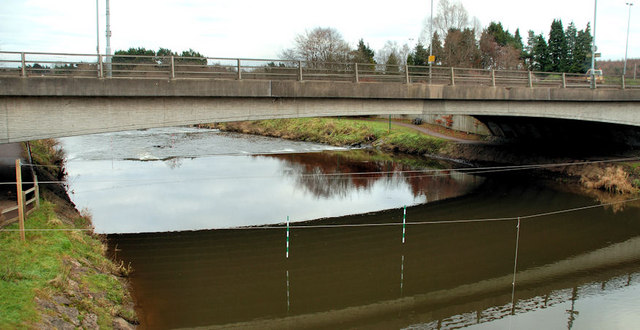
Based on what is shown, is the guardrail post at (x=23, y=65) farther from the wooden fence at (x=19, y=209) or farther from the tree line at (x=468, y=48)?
the tree line at (x=468, y=48)

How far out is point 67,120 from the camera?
55.5 feet

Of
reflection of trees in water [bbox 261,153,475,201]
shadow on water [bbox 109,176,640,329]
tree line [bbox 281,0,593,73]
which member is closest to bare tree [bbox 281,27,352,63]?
tree line [bbox 281,0,593,73]

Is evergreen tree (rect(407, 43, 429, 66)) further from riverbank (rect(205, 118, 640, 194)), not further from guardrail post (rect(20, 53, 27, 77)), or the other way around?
guardrail post (rect(20, 53, 27, 77))

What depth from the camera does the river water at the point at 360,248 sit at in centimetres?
1370

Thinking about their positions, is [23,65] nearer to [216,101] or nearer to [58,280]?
[216,101]

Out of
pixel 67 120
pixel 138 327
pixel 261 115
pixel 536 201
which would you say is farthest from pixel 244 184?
pixel 138 327

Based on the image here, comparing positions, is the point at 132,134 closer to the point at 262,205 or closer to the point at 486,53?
the point at 262,205

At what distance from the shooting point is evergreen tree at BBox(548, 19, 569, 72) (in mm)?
85750

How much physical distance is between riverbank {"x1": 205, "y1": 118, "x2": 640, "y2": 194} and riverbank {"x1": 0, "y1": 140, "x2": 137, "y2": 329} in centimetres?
2596

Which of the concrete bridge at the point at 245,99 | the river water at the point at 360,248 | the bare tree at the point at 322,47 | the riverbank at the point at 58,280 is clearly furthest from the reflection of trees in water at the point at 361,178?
the bare tree at the point at 322,47

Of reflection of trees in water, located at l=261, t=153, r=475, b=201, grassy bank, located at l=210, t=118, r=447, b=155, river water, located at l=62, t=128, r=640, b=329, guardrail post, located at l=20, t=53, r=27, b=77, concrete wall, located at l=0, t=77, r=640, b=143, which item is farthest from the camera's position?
grassy bank, located at l=210, t=118, r=447, b=155

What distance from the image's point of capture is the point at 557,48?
8638 cm

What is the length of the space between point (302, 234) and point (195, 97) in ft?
21.4

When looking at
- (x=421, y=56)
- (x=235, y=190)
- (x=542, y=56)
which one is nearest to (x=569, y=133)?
(x=235, y=190)
